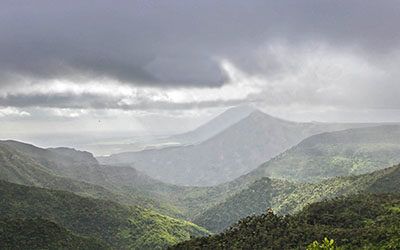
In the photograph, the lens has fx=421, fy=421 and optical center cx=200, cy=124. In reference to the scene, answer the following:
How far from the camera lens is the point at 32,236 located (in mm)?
189000

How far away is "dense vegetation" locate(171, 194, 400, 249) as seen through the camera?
395ft

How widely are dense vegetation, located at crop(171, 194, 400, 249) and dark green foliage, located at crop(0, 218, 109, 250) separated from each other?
74911 millimetres

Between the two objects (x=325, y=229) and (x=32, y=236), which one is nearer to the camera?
(x=325, y=229)

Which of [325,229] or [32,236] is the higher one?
[325,229]

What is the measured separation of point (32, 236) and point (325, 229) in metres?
128

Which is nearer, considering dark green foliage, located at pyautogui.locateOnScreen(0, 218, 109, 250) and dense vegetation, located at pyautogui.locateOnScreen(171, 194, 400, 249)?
dense vegetation, located at pyautogui.locateOnScreen(171, 194, 400, 249)

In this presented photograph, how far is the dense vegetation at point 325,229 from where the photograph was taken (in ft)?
395

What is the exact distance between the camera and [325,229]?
445 ft

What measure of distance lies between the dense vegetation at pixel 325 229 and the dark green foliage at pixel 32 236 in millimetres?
74911

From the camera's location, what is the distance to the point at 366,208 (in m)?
157

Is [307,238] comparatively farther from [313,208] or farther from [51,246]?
[51,246]

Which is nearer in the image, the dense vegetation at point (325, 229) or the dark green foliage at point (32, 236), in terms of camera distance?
the dense vegetation at point (325, 229)

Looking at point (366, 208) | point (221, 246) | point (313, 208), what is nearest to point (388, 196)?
point (366, 208)

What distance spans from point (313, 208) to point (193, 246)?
5453 centimetres
